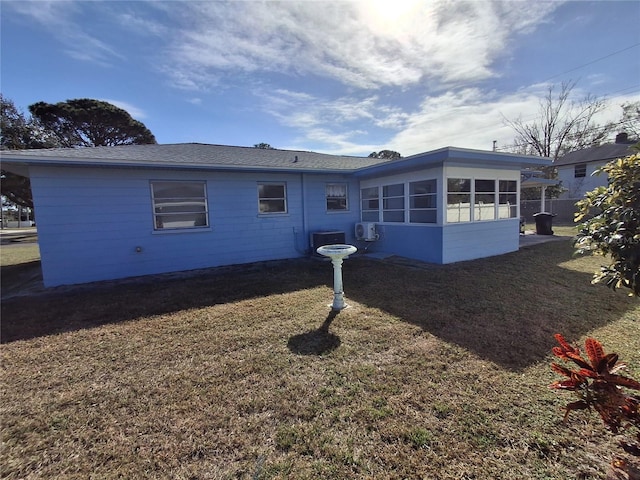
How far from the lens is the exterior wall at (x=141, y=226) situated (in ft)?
20.7

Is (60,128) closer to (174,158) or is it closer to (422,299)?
(174,158)

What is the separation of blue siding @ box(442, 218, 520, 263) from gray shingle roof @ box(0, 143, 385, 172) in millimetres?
3774

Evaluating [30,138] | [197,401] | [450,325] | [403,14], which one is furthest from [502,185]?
[30,138]

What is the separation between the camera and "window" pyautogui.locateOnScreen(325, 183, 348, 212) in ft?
31.9

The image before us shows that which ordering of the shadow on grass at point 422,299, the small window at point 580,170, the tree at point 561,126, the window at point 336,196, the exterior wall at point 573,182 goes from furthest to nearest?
the tree at point 561,126 < the small window at point 580,170 < the exterior wall at point 573,182 < the window at point 336,196 < the shadow on grass at point 422,299

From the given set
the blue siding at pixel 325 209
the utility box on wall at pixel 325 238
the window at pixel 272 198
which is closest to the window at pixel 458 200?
the utility box on wall at pixel 325 238

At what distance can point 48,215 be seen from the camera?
6.20m

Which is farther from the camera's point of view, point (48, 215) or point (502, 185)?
point (502, 185)

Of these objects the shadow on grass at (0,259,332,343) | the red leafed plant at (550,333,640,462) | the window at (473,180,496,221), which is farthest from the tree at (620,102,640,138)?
the red leafed plant at (550,333,640,462)

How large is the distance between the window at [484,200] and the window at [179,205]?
290 inches

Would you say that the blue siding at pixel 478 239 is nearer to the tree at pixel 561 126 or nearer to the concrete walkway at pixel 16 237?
the concrete walkway at pixel 16 237

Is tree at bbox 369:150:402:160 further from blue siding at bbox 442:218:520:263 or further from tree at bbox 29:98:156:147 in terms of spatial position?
blue siding at bbox 442:218:520:263

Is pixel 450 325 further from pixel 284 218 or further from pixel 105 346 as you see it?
pixel 284 218

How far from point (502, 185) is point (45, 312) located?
1070cm
